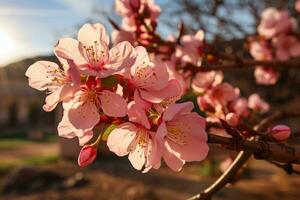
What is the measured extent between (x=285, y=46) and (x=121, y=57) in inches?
85.0

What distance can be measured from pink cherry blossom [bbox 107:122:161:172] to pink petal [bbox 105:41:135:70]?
103mm

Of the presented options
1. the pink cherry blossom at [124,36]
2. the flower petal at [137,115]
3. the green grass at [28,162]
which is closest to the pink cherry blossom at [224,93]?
the pink cherry blossom at [124,36]

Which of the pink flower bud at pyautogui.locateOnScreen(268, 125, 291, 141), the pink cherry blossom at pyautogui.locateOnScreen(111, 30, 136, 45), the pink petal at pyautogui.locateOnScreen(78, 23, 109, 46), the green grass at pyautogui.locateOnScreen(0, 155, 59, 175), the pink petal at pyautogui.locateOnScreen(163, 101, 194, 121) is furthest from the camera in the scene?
the green grass at pyautogui.locateOnScreen(0, 155, 59, 175)

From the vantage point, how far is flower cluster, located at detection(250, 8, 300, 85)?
2.72 meters

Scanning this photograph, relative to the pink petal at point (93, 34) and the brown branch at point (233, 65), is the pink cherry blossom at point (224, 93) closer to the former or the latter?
the brown branch at point (233, 65)

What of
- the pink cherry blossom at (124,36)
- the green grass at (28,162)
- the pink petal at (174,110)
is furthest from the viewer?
→ the green grass at (28,162)

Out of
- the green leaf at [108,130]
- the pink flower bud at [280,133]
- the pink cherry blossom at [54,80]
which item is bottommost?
the pink flower bud at [280,133]

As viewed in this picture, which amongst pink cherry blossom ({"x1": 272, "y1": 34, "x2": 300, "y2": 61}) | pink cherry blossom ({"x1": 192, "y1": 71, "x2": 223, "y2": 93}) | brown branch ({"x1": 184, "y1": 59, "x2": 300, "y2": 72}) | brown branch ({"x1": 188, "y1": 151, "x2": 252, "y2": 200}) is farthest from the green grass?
brown branch ({"x1": 188, "y1": 151, "x2": 252, "y2": 200})

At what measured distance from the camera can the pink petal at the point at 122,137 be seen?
2.58 ft

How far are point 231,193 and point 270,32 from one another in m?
3.85

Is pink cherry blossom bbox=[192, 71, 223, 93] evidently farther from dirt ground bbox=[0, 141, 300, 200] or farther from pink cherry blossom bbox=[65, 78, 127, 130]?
dirt ground bbox=[0, 141, 300, 200]

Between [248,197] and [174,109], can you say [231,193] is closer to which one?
[248,197]

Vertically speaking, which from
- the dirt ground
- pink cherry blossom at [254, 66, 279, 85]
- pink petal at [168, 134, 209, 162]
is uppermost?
pink petal at [168, 134, 209, 162]

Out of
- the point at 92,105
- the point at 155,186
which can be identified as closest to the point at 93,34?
the point at 92,105
